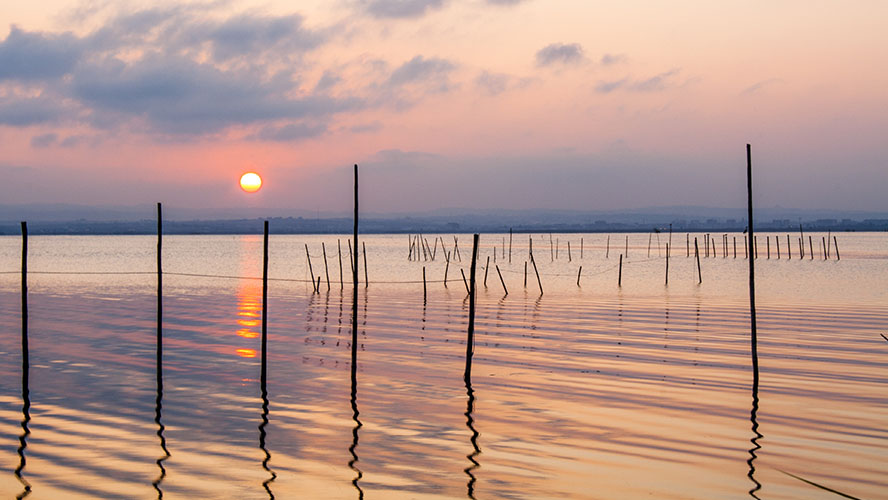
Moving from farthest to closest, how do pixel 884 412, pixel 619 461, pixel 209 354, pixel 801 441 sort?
pixel 209 354 → pixel 884 412 → pixel 801 441 → pixel 619 461

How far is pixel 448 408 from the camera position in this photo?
12.0 meters

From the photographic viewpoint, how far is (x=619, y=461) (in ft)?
30.2

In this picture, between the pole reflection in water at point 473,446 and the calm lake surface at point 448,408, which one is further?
the calm lake surface at point 448,408

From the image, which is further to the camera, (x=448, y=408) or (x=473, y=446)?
(x=448, y=408)

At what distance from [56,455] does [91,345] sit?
1012 centimetres

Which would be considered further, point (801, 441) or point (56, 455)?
point (801, 441)

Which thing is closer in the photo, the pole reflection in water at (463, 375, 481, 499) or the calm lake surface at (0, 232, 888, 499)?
the pole reflection in water at (463, 375, 481, 499)

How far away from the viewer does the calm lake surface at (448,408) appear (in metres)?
8.52

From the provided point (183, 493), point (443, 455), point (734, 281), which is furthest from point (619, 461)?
point (734, 281)

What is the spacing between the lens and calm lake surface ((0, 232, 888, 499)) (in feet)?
28.0

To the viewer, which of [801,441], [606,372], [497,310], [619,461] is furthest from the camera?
[497,310]

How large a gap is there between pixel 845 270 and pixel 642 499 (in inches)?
2033

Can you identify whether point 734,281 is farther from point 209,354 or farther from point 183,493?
point 183,493

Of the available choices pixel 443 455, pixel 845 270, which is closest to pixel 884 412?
pixel 443 455
